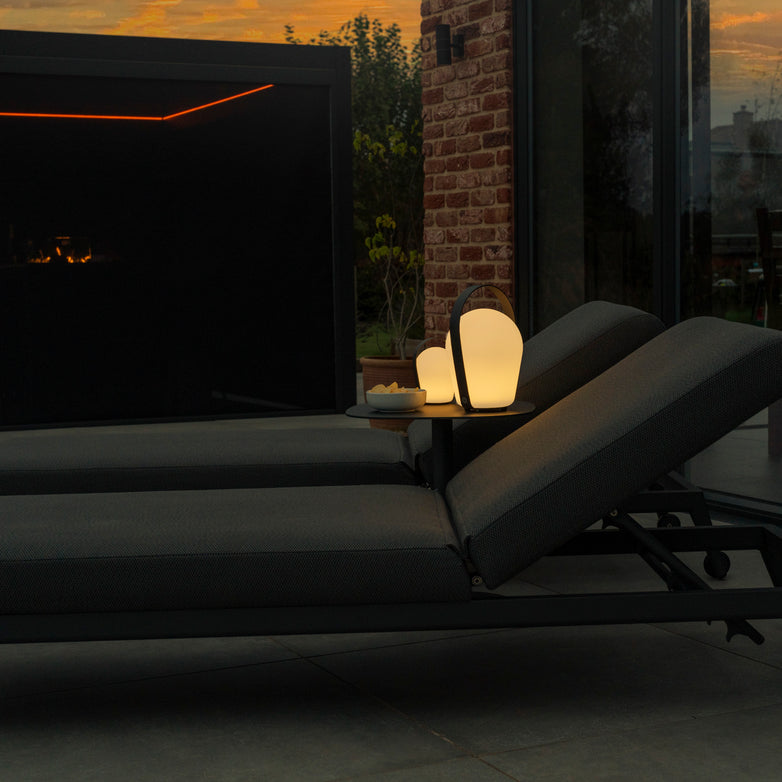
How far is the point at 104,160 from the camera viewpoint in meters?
7.80

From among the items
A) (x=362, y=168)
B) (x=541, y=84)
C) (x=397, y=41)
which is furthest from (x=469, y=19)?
(x=397, y=41)

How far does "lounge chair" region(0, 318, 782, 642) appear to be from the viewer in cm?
242

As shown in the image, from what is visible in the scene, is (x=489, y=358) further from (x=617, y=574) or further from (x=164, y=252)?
(x=164, y=252)

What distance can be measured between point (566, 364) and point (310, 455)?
0.81 metres

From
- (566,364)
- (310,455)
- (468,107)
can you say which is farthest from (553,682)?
(468,107)

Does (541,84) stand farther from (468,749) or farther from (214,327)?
(468,749)

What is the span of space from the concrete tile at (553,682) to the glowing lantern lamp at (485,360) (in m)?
0.65

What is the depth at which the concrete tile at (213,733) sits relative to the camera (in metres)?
2.36

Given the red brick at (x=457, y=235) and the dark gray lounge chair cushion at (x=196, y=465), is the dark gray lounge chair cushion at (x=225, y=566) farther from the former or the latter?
the red brick at (x=457, y=235)

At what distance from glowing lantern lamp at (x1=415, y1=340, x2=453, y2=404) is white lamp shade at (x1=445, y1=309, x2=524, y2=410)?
0.26 m

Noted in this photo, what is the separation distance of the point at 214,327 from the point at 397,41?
468 inches

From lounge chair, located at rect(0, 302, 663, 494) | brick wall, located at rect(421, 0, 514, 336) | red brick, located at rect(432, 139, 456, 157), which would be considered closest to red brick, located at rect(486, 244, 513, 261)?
brick wall, located at rect(421, 0, 514, 336)

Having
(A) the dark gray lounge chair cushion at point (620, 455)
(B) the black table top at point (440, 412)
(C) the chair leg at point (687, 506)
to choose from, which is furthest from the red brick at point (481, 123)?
(A) the dark gray lounge chair cushion at point (620, 455)

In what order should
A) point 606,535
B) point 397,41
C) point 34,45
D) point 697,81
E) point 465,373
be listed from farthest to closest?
point 397,41 → point 34,45 → point 697,81 → point 606,535 → point 465,373
